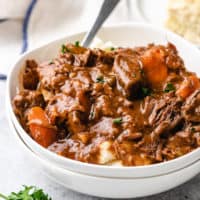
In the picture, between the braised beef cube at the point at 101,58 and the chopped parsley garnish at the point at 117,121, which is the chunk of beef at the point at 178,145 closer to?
the chopped parsley garnish at the point at 117,121

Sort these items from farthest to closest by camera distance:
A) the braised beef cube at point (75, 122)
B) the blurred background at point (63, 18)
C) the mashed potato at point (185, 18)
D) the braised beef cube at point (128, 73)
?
1. the blurred background at point (63, 18)
2. the mashed potato at point (185, 18)
3. the braised beef cube at point (128, 73)
4. the braised beef cube at point (75, 122)

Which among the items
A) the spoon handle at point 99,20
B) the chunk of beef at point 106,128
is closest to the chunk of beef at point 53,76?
the chunk of beef at point 106,128

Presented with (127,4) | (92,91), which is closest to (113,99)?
(92,91)

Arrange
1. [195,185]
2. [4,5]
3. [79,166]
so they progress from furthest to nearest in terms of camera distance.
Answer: [4,5] < [195,185] < [79,166]

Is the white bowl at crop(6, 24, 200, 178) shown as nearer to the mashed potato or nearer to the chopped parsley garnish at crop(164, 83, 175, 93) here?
the chopped parsley garnish at crop(164, 83, 175, 93)

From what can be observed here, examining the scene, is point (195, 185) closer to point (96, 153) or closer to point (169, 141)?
point (169, 141)

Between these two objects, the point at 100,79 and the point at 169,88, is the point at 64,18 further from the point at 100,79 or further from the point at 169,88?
the point at 169,88
